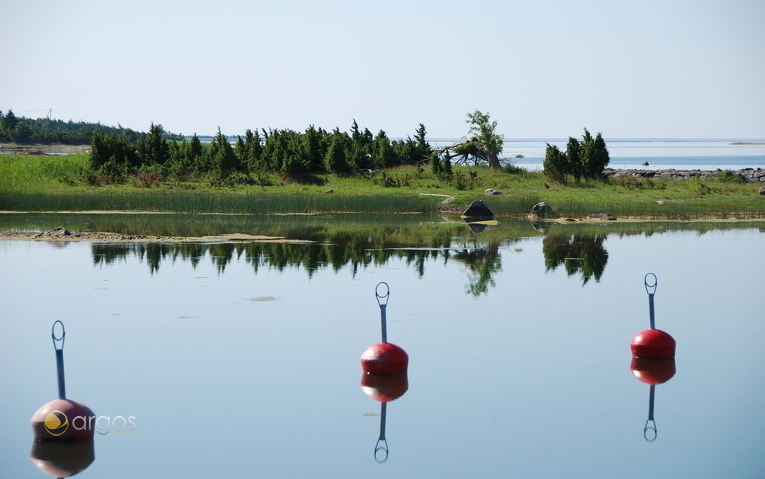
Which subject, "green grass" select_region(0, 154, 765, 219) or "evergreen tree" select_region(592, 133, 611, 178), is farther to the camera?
"evergreen tree" select_region(592, 133, 611, 178)

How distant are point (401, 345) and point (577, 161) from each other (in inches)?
1809

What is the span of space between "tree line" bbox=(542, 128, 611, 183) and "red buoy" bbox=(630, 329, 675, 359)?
43896mm

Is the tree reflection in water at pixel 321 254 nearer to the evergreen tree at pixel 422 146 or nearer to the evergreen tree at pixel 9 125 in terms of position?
the evergreen tree at pixel 422 146

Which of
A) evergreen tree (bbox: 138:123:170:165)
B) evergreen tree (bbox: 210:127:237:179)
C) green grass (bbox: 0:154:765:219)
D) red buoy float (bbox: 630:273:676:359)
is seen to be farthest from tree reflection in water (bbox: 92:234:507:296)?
evergreen tree (bbox: 138:123:170:165)

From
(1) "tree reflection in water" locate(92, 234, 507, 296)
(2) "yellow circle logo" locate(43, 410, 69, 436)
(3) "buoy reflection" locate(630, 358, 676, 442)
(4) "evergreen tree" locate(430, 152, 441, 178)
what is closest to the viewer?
(2) "yellow circle logo" locate(43, 410, 69, 436)

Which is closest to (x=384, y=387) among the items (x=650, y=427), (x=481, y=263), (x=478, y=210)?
(x=650, y=427)

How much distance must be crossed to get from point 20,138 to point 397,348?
377 ft

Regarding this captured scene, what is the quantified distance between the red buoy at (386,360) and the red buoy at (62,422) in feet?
16.3

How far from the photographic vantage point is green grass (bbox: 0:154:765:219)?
52.4m

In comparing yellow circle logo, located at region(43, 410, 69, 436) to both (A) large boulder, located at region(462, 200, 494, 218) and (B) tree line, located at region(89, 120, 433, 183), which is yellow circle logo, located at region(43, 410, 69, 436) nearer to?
(A) large boulder, located at region(462, 200, 494, 218)

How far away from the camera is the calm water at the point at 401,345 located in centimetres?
1205

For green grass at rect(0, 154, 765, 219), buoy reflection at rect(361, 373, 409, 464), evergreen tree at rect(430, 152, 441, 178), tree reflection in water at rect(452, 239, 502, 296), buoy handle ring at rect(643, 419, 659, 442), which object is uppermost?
evergreen tree at rect(430, 152, 441, 178)

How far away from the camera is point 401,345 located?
59.3 feet

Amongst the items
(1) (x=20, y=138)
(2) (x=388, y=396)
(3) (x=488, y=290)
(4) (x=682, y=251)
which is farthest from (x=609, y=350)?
(1) (x=20, y=138)
